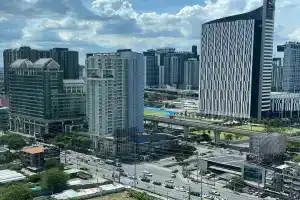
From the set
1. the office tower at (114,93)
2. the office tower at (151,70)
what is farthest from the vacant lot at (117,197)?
the office tower at (151,70)

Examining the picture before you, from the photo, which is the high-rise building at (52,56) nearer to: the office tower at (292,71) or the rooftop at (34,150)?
the rooftop at (34,150)

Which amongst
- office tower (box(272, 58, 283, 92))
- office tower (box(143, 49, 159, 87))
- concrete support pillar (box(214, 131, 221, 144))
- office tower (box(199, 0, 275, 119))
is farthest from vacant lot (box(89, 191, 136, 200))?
office tower (box(143, 49, 159, 87))

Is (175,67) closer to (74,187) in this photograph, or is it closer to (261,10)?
(261,10)

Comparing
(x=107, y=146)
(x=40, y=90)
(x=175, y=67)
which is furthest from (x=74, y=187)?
(x=175, y=67)

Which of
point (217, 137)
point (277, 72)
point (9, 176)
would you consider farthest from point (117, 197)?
point (277, 72)

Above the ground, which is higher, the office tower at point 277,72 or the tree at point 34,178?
the office tower at point 277,72

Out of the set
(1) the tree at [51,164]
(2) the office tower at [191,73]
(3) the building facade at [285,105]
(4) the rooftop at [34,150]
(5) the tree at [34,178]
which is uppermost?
(2) the office tower at [191,73]

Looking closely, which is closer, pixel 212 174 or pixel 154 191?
pixel 154 191

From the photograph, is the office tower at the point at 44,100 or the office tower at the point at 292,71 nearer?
the office tower at the point at 44,100
